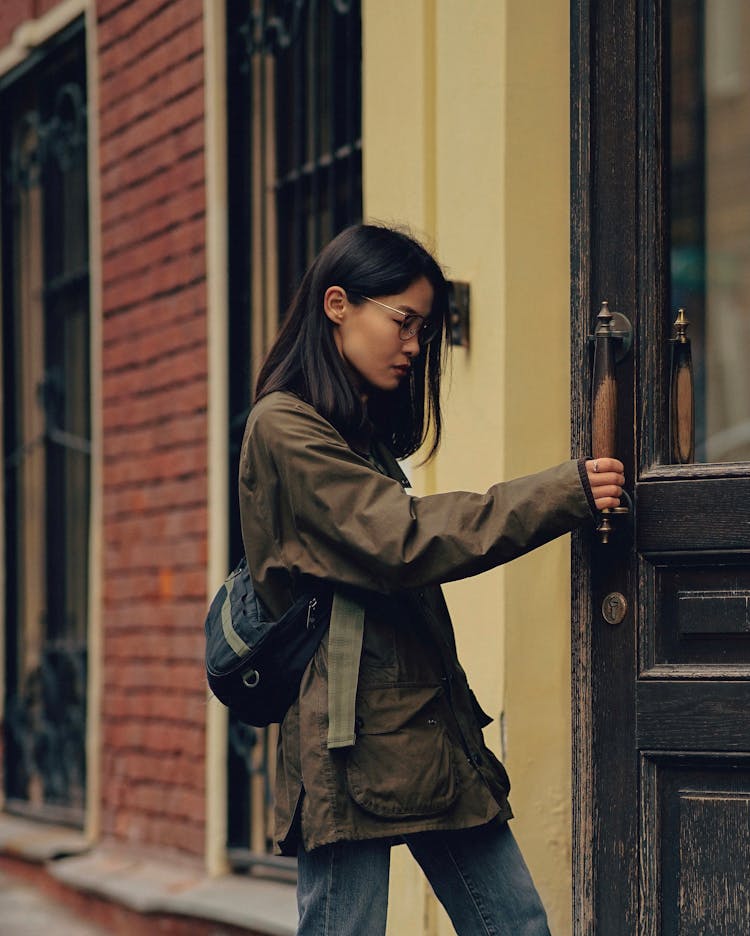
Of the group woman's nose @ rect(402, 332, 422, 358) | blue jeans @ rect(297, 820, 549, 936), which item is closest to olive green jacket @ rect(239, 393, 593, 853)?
blue jeans @ rect(297, 820, 549, 936)

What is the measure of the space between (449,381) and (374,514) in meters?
1.30

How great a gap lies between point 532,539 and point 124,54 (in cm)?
388

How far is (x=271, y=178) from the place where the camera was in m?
5.51

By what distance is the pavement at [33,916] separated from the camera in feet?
19.1

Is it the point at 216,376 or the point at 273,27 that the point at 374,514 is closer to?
the point at 216,376

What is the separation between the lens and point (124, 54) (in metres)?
6.10

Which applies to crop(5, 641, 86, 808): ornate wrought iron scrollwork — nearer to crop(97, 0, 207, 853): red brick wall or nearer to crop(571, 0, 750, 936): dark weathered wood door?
crop(97, 0, 207, 853): red brick wall

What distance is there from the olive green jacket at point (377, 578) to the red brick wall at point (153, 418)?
2.63 metres

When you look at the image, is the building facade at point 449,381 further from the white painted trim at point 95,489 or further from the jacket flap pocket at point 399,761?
the jacket flap pocket at point 399,761

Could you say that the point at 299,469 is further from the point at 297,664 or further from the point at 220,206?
the point at 220,206

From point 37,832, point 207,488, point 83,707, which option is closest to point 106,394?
point 207,488

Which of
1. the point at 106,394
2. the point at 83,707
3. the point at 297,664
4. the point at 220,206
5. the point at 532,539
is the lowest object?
the point at 83,707

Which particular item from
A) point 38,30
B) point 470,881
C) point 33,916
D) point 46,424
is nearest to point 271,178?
point 38,30

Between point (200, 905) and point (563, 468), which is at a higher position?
point (563, 468)
